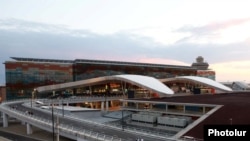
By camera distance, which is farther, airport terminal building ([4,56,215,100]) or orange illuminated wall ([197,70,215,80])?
orange illuminated wall ([197,70,215,80])

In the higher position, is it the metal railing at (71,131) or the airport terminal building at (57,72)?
the airport terminal building at (57,72)

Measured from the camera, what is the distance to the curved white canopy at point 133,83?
91500 mm

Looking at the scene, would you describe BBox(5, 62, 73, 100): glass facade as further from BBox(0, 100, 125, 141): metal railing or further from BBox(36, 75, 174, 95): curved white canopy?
BBox(0, 100, 125, 141): metal railing

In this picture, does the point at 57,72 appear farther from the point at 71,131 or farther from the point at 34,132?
the point at 71,131

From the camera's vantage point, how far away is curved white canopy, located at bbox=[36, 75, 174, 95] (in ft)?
300

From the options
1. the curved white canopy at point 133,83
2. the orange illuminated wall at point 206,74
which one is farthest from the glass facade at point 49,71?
the orange illuminated wall at point 206,74

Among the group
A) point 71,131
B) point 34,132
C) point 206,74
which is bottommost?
point 34,132

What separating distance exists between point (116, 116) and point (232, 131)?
43.7 metres

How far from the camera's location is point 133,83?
9669 centimetres

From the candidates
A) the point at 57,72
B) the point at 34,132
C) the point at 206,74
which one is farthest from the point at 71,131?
the point at 206,74

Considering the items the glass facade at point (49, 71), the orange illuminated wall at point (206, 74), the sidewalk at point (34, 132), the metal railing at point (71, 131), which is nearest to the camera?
the metal railing at point (71, 131)

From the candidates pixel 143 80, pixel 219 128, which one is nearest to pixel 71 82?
pixel 143 80

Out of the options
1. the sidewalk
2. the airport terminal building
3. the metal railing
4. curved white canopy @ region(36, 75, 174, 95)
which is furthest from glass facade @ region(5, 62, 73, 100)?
the metal railing

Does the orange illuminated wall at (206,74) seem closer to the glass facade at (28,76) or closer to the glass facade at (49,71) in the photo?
the glass facade at (49,71)
